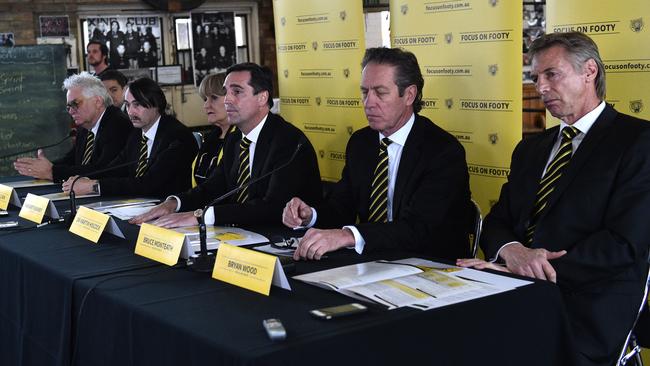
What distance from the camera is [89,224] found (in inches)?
108

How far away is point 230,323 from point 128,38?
304 inches

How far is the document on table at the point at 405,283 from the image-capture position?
1.77 meters

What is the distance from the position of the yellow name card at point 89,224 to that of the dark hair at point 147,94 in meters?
1.41

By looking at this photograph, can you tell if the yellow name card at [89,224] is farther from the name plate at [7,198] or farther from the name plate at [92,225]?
the name plate at [7,198]

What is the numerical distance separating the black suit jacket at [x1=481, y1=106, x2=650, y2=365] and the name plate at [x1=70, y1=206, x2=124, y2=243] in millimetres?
1238

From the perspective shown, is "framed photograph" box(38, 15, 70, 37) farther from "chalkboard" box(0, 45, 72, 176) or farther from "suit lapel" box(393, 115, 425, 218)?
"suit lapel" box(393, 115, 425, 218)

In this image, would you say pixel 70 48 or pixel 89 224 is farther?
pixel 70 48

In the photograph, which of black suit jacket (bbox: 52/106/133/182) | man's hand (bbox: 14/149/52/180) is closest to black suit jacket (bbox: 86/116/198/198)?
black suit jacket (bbox: 52/106/133/182)

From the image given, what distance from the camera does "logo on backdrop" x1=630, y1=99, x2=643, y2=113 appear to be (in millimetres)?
2750

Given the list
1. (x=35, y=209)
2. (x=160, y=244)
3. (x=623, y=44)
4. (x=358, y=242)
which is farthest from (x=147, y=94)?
(x=623, y=44)

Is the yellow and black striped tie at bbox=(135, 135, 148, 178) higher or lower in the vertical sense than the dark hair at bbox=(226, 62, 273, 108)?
lower

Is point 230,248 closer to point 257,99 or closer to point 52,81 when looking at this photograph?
point 257,99

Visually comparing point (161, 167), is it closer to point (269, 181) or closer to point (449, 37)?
point (269, 181)

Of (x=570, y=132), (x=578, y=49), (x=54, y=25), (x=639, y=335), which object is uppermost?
(x=54, y=25)
